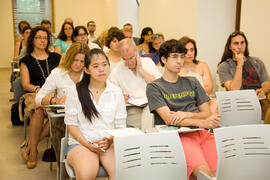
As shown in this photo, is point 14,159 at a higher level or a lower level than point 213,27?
lower

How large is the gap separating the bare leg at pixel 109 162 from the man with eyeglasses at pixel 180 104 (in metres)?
0.53

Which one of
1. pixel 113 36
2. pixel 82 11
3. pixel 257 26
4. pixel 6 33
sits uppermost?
pixel 82 11

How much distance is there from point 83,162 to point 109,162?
196 mm

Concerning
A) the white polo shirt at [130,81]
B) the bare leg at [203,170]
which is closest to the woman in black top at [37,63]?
the white polo shirt at [130,81]

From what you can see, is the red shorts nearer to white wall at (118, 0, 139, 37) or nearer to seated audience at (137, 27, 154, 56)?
seated audience at (137, 27, 154, 56)

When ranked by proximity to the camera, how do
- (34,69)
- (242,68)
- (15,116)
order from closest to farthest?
1. (242,68)
2. (34,69)
3. (15,116)

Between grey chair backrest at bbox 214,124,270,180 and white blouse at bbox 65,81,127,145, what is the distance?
0.98 meters

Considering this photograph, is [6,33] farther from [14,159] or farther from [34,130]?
[34,130]

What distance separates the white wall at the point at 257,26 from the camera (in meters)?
4.49

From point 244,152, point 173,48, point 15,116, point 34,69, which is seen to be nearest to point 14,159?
point 34,69

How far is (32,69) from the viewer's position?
4.12m

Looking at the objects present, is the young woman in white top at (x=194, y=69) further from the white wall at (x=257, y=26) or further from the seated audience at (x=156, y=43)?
the seated audience at (x=156, y=43)

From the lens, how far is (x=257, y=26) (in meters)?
4.62

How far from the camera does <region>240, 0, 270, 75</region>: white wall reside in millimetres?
4492
